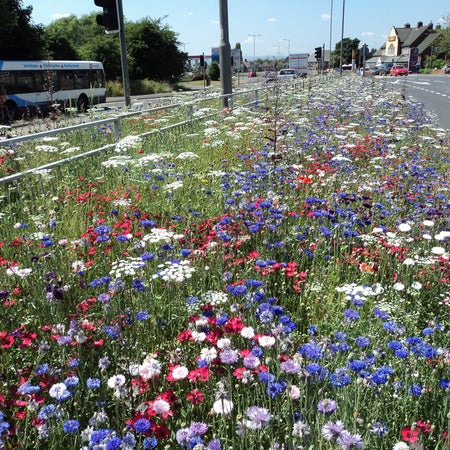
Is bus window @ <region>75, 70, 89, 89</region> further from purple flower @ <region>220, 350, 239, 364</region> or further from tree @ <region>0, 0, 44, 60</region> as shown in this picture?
purple flower @ <region>220, 350, 239, 364</region>

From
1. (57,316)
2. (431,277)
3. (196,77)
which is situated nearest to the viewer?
(57,316)

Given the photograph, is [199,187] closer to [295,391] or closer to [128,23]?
[295,391]

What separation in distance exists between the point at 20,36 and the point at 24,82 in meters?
21.4

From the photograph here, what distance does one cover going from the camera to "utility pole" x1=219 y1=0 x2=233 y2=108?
9602mm

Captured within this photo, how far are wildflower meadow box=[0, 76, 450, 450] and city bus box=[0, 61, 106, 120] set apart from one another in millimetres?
15165

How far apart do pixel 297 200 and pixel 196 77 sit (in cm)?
6995

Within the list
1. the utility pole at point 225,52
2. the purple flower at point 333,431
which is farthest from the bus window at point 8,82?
the purple flower at point 333,431

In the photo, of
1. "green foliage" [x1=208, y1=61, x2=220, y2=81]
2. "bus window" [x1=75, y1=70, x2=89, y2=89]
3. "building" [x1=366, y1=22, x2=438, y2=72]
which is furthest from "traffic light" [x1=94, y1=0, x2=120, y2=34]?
"building" [x1=366, y1=22, x2=438, y2=72]

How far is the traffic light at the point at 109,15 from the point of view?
25.5ft

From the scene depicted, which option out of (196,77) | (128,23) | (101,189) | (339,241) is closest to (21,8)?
(128,23)

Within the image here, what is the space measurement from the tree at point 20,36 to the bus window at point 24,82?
1782cm

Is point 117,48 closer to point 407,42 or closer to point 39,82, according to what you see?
point 39,82

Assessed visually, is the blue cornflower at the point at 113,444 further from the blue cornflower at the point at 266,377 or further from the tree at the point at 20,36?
the tree at the point at 20,36

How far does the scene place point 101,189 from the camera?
5.17 m
